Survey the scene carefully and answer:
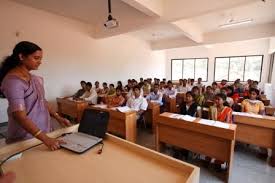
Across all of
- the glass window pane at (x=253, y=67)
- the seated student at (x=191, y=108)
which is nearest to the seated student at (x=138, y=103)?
the seated student at (x=191, y=108)

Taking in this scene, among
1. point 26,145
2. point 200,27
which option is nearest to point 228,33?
point 200,27

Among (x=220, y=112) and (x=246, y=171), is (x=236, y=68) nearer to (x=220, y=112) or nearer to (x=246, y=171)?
(x=220, y=112)

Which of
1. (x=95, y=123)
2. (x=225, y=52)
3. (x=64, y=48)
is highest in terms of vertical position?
(x=225, y=52)

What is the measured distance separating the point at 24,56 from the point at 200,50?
939cm

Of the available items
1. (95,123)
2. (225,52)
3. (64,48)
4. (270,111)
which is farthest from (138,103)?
(225,52)

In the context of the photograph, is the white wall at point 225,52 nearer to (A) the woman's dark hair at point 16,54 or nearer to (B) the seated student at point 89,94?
(B) the seated student at point 89,94

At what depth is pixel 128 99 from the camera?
367 centimetres

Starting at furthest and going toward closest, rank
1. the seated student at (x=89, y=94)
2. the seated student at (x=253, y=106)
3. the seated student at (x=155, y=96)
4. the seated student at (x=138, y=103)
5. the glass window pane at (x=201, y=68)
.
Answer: the glass window pane at (x=201, y=68)
the seated student at (x=89, y=94)
the seated student at (x=155, y=96)
the seated student at (x=138, y=103)
the seated student at (x=253, y=106)

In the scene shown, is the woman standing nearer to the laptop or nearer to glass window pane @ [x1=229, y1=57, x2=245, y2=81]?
the laptop

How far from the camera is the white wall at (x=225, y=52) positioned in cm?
750

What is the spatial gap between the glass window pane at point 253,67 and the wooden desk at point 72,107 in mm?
8107

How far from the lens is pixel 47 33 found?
4.43 metres

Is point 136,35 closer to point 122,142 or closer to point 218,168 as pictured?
point 218,168

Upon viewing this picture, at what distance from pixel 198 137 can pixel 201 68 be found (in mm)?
7889
